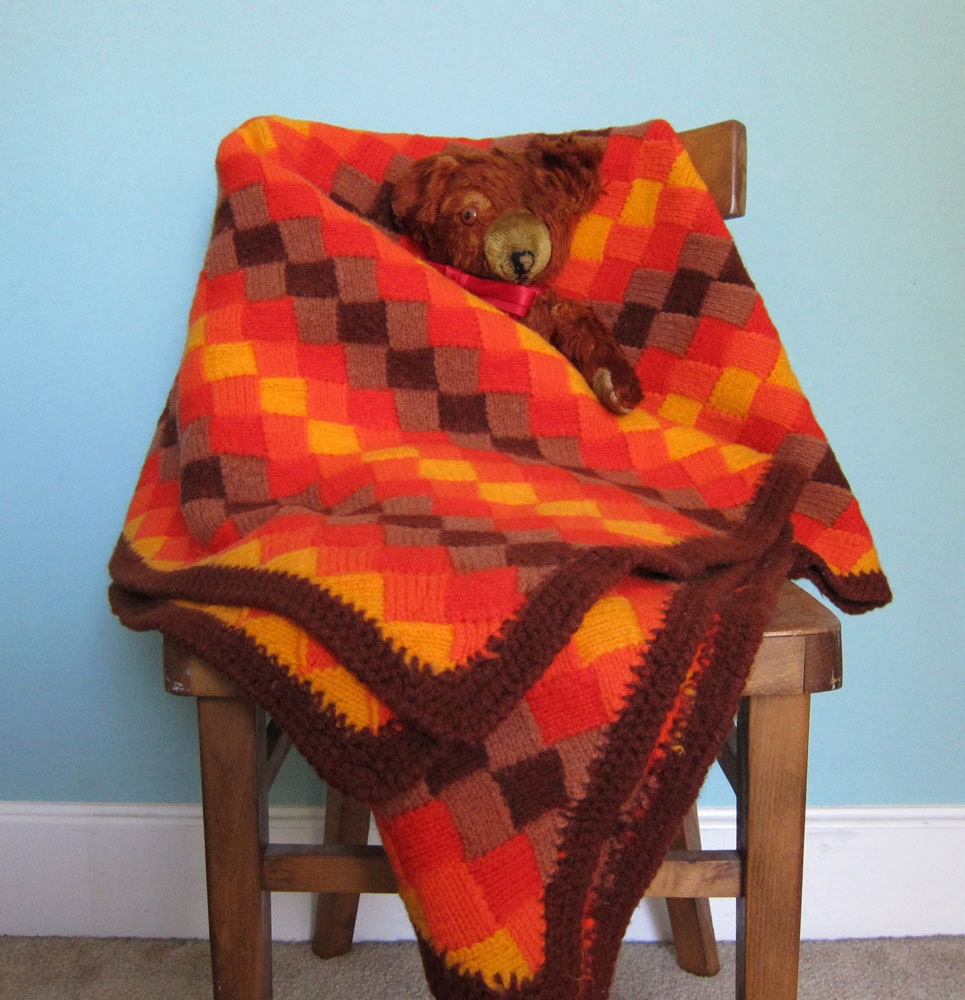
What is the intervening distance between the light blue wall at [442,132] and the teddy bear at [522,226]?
196 millimetres

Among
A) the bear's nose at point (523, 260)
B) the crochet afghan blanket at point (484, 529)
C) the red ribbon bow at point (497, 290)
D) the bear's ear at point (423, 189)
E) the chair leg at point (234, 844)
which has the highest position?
the bear's ear at point (423, 189)

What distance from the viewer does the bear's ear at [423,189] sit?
2.33 ft

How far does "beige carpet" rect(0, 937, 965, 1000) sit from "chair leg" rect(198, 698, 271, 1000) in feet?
1.24

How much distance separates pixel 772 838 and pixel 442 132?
734mm

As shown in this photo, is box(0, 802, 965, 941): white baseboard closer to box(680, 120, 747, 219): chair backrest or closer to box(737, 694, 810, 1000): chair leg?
box(737, 694, 810, 1000): chair leg

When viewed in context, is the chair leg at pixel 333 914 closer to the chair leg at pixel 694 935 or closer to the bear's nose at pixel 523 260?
the chair leg at pixel 694 935

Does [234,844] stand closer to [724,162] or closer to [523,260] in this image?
[523,260]

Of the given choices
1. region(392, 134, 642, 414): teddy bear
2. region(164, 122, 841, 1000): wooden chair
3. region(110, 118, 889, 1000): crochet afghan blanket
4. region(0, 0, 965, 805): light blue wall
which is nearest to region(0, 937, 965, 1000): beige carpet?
region(0, 0, 965, 805): light blue wall

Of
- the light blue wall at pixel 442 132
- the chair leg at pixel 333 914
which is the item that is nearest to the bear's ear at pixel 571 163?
the light blue wall at pixel 442 132

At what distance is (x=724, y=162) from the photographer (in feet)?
2.48

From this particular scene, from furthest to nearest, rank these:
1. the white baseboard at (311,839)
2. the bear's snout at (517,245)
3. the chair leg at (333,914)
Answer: the white baseboard at (311,839)
the chair leg at (333,914)
the bear's snout at (517,245)

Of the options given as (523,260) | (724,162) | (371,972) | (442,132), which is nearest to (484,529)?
(523,260)

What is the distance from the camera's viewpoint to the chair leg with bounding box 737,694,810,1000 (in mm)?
556

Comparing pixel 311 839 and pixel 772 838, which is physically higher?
pixel 772 838
